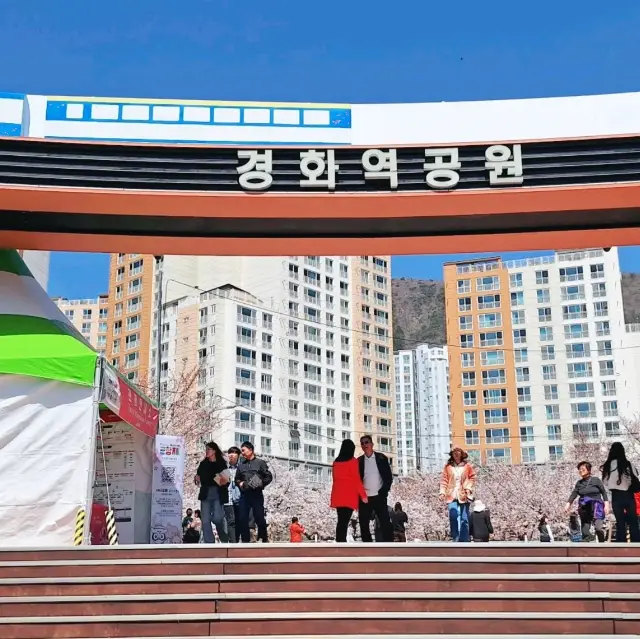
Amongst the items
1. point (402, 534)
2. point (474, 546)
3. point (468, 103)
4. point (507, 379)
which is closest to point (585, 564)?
point (474, 546)

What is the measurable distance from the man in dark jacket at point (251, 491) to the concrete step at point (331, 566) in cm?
337

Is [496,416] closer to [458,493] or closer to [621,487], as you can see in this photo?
[621,487]

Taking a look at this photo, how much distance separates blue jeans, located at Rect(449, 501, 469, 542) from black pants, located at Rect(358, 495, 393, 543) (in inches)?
33.0

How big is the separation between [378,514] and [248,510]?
1.80 metres

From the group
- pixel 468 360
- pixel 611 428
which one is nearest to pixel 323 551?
pixel 611 428

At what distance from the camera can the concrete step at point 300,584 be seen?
8539mm

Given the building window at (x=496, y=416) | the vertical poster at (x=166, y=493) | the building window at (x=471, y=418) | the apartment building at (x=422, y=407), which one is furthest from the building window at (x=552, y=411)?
the vertical poster at (x=166, y=493)

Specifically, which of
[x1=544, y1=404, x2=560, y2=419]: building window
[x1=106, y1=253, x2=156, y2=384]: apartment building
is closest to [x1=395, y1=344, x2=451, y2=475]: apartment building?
[x1=544, y1=404, x2=560, y2=419]: building window

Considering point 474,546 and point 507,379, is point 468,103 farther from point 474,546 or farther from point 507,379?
point 507,379

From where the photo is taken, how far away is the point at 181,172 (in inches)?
494

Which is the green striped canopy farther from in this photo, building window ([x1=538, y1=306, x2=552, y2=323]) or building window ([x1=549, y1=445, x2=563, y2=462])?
building window ([x1=538, y1=306, x2=552, y2=323])

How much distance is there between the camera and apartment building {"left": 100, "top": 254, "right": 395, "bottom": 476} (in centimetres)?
8688

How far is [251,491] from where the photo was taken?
12367 millimetres

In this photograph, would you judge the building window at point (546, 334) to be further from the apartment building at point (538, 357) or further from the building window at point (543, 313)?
the building window at point (543, 313)
